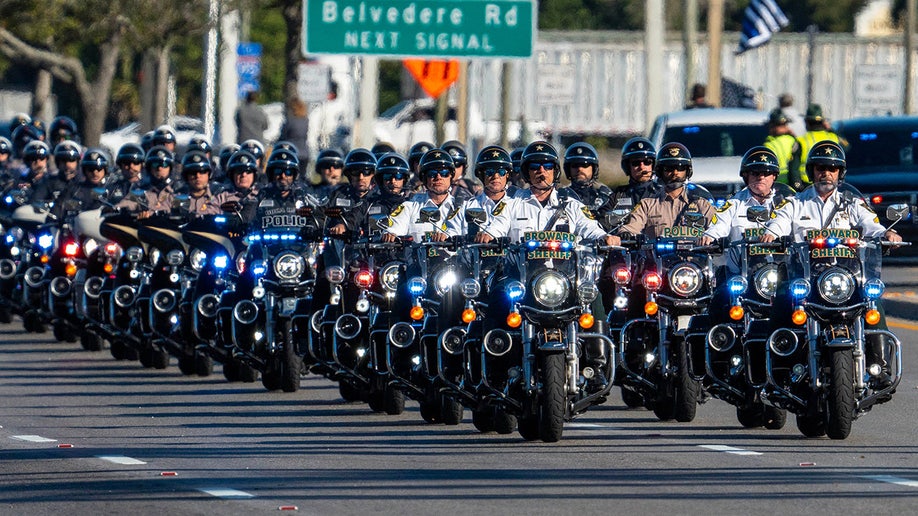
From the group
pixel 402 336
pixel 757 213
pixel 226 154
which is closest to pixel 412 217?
pixel 402 336

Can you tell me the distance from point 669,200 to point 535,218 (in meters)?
1.81

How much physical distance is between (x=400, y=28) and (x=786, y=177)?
24.4ft

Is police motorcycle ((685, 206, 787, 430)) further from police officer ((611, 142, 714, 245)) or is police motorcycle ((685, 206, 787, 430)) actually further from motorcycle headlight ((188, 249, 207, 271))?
motorcycle headlight ((188, 249, 207, 271))

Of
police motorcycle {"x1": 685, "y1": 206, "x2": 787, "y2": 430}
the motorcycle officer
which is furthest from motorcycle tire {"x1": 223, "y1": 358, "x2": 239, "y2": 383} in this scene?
the motorcycle officer

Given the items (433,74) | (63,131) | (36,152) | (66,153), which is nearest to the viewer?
(66,153)

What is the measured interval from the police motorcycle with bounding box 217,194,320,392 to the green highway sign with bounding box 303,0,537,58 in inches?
527

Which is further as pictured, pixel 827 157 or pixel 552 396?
pixel 827 157

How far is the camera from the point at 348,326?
50.0ft

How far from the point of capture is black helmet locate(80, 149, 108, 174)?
70.7 feet

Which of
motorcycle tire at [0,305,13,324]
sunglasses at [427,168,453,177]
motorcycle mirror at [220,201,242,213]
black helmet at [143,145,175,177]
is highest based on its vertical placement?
black helmet at [143,145,175,177]

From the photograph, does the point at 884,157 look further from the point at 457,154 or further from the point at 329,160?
the point at 329,160

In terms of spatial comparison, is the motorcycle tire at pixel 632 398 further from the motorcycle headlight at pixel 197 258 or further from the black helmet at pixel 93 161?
the black helmet at pixel 93 161

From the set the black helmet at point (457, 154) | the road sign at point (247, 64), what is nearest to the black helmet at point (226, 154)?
the black helmet at point (457, 154)

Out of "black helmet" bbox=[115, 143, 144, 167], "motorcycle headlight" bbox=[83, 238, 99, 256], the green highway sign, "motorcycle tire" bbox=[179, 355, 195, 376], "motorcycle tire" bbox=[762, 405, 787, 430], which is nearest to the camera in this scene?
"motorcycle tire" bbox=[762, 405, 787, 430]
